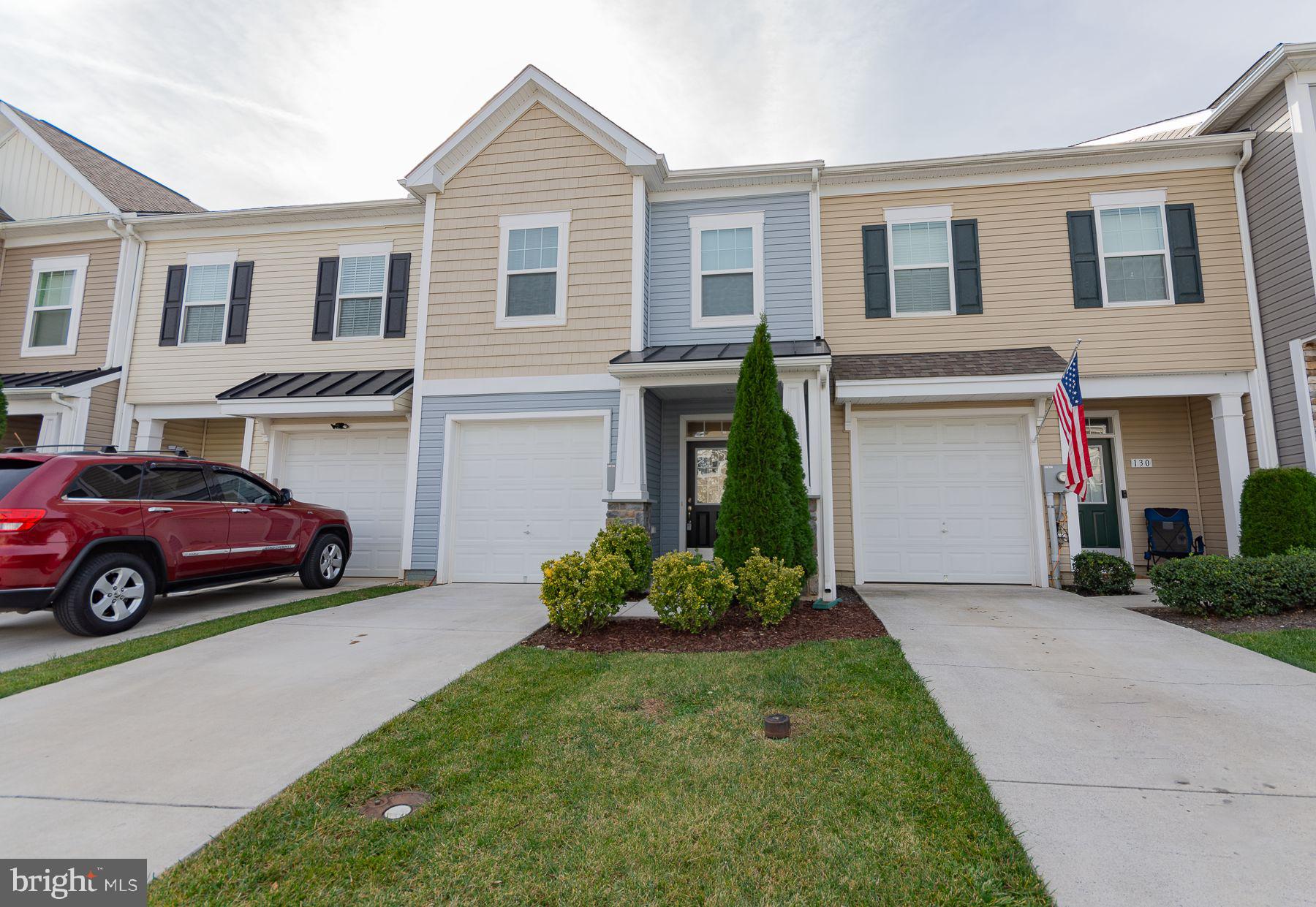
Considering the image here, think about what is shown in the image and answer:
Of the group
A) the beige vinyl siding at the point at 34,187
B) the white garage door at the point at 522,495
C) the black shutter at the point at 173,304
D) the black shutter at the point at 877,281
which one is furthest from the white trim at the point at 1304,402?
the beige vinyl siding at the point at 34,187

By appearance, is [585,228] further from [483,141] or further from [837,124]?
[837,124]

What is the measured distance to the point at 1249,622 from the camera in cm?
588

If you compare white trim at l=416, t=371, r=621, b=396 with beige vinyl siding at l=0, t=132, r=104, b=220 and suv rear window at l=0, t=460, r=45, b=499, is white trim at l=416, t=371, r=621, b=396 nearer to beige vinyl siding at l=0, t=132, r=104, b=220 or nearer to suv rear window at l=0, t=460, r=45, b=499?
suv rear window at l=0, t=460, r=45, b=499

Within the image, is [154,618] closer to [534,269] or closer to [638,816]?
[534,269]

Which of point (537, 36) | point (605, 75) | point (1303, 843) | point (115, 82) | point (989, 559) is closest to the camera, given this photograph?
point (1303, 843)

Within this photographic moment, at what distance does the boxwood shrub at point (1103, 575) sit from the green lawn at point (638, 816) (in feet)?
18.1

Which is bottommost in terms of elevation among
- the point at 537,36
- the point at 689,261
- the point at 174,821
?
the point at 174,821

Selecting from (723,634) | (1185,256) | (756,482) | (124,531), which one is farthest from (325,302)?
(1185,256)

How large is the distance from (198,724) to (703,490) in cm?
702

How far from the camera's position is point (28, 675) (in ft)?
14.4

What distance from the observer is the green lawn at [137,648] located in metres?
4.32

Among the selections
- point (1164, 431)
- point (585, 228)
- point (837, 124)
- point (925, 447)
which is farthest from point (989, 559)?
point (837, 124)

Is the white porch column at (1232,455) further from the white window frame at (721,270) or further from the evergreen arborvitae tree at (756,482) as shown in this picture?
the evergreen arborvitae tree at (756,482)

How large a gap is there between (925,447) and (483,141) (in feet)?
27.6
